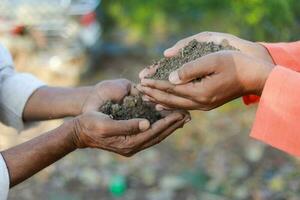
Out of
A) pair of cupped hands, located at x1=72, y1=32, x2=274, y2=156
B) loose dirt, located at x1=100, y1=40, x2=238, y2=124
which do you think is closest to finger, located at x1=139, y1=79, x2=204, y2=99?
pair of cupped hands, located at x1=72, y1=32, x2=274, y2=156

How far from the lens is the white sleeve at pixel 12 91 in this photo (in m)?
3.22

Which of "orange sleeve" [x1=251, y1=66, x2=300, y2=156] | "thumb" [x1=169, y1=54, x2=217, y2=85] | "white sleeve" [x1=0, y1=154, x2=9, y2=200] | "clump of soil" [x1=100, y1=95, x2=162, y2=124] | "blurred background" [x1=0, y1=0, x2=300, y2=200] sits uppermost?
"thumb" [x1=169, y1=54, x2=217, y2=85]

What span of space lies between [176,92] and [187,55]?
0.81 feet

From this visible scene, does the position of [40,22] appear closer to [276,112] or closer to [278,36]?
[278,36]

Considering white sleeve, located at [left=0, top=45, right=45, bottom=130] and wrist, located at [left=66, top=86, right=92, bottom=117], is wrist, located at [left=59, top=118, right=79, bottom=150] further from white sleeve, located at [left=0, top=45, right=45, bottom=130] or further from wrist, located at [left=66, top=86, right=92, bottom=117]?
white sleeve, located at [left=0, top=45, right=45, bottom=130]

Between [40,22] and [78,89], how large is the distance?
4763 mm

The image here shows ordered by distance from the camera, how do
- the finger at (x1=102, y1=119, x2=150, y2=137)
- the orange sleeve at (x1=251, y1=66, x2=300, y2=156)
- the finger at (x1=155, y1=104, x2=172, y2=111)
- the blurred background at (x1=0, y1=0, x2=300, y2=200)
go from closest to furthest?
the orange sleeve at (x1=251, y1=66, x2=300, y2=156), the finger at (x1=102, y1=119, x2=150, y2=137), the finger at (x1=155, y1=104, x2=172, y2=111), the blurred background at (x1=0, y1=0, x2=300, y2=200)

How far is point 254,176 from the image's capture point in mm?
4973

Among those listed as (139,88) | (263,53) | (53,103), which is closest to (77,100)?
(53,103)

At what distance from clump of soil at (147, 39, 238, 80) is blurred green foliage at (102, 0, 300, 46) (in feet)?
6.01

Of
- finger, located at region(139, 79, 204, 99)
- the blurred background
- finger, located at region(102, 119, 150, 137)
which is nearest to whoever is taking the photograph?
finger, located at region(139, 79, 204, 99)

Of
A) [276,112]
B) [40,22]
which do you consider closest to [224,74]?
[276,112]

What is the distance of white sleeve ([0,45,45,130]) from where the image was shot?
322cm

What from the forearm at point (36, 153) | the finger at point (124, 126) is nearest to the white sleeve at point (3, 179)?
the forearm at point (36, 153)
